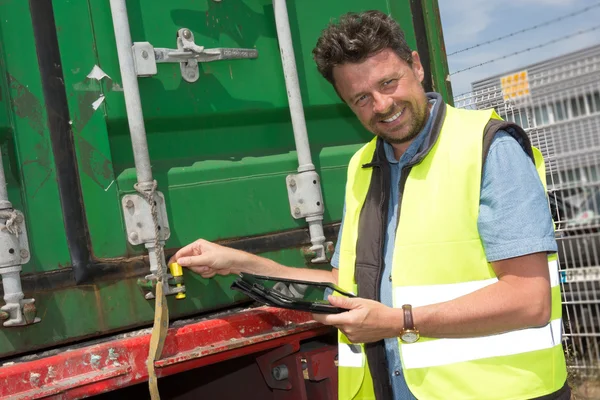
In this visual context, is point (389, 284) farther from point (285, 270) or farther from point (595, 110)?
point (595, 110)

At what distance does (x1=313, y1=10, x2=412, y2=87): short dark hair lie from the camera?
6.43 feet

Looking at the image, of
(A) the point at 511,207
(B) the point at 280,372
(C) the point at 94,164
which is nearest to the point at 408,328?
(A) the point at 511,207

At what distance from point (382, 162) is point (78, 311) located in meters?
0.98

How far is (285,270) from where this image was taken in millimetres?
2150

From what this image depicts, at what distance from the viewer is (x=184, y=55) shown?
2.04 metres

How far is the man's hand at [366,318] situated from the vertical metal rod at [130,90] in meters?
0.65

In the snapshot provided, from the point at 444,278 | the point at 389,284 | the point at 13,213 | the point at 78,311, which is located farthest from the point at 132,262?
the point at 444,278

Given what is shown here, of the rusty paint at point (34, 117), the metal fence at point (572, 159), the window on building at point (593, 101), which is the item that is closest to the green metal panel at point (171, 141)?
the rusty paint at point (34, 117)

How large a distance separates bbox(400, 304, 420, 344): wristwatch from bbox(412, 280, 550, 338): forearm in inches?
0.5

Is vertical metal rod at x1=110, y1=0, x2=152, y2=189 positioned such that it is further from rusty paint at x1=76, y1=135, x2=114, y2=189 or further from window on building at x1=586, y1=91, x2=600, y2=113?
window on building at x1=586, y1=91, x2=600, y2=113

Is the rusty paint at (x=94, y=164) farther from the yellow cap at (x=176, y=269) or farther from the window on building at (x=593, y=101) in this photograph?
the window on building at (x=593, y=101)

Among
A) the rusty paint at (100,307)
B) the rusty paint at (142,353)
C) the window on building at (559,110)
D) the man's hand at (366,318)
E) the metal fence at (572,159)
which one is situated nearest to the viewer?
the rusty paint at (142,353)

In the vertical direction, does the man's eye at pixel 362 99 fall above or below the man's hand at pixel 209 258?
above

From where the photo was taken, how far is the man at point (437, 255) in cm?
171
